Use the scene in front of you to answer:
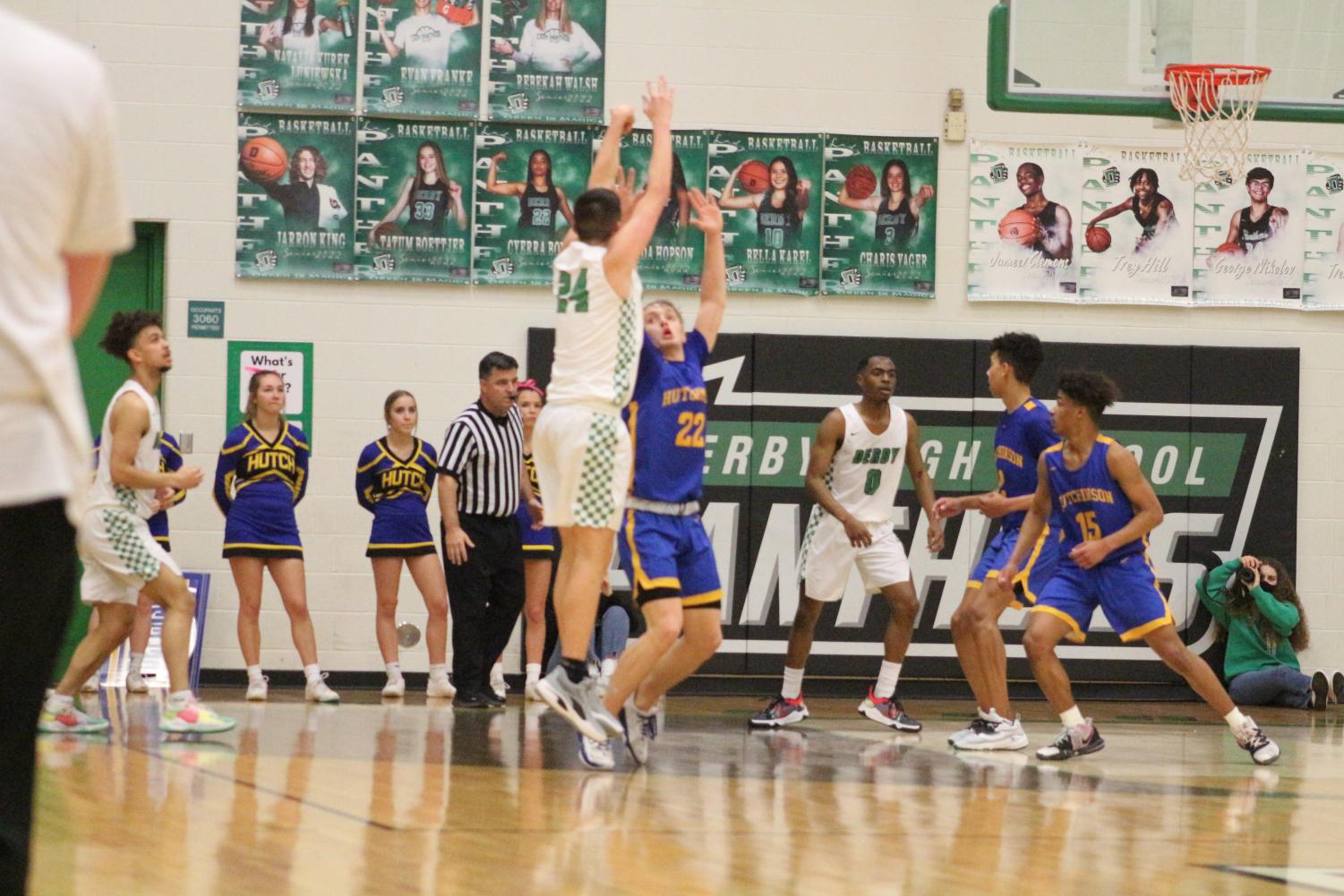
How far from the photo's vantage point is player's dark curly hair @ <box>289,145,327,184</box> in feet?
36.5

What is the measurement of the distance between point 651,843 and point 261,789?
1.49 meters

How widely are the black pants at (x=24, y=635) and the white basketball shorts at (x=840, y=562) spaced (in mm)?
6948

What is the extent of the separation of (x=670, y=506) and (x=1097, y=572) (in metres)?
2.17

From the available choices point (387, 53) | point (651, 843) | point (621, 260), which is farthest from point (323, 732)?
point (387, 53)

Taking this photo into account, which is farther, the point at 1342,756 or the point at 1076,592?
the point at 1342,756

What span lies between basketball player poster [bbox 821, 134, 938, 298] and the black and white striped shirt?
2956 mm

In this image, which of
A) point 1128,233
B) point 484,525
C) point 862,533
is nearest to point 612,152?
point 862,533

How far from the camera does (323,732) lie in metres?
7.54

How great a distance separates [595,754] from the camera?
20.6 feet

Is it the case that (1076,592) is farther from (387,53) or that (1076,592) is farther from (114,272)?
(114,272)

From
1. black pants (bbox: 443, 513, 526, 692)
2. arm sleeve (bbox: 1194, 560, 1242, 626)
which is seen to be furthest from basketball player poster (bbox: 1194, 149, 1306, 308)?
black pants (bbox: 443, 513, 526, 692)

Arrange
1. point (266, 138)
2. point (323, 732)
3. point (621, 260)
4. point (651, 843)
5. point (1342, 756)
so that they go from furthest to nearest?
point (266, 138) < point (1342, 756) < point (323, 732) < point (621, 260) < point (651, 843)

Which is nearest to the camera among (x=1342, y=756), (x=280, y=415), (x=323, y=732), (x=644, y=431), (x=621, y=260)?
(x=621, y=260)

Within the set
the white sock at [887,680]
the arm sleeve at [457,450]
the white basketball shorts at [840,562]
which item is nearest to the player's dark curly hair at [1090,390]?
the white basketball shorts at [840,562]
